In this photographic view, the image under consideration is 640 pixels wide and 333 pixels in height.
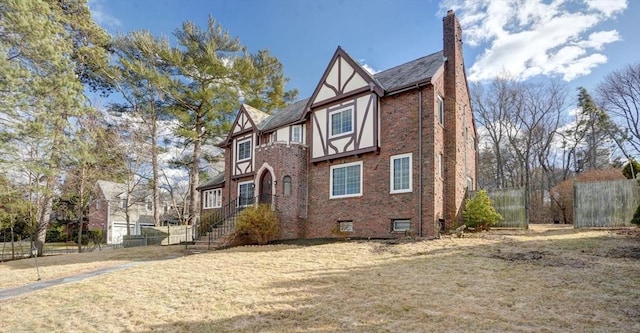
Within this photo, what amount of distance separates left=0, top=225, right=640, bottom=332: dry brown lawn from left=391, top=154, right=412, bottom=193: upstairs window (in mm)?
4181

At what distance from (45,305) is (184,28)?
29.1m

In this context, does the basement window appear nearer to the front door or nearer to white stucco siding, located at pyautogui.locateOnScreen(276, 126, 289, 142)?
the front door

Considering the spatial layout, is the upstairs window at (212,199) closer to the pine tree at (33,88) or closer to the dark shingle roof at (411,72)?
the pine tree at (33,88)

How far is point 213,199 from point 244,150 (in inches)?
233

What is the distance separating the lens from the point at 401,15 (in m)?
15.8

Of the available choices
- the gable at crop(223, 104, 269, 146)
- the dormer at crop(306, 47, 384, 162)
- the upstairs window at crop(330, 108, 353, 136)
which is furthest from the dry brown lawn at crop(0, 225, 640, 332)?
the gable at crop(223, 104, 269, 146)

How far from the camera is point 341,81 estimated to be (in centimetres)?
1780

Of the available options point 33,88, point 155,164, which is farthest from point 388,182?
point 155,164

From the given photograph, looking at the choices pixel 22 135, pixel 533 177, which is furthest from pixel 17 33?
pixel 533 177

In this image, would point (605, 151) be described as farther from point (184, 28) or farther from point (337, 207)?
point (184, 28)

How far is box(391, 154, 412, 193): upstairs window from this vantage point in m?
15.3

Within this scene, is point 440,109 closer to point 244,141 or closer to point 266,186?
point 266,186

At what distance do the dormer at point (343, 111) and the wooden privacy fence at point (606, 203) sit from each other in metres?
8.44

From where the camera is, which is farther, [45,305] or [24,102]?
[24,102]
